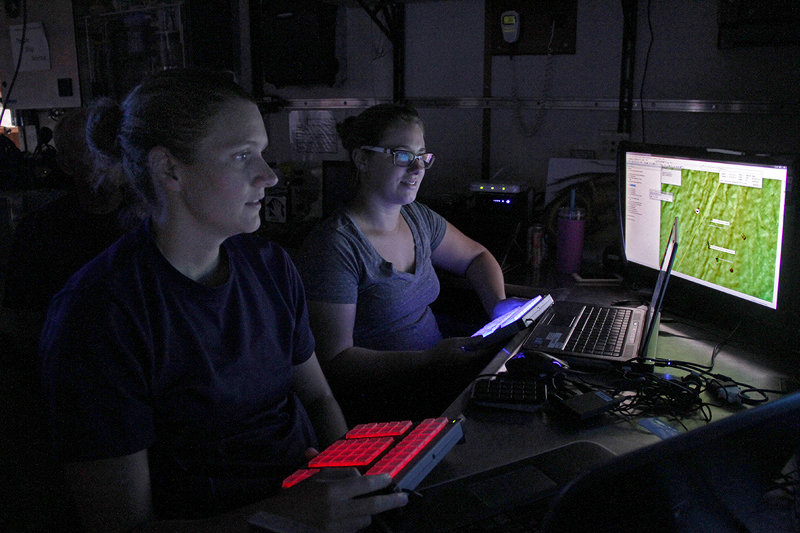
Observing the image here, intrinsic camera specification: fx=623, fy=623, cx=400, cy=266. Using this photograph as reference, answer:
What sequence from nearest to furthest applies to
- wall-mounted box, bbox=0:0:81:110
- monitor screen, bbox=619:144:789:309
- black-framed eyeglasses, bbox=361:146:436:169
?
monitor screen, bbox=619:144:789:309 < black-framed eyeglasses, bbox=361:146:436:169 < wall-mounted box, bbox=0:0:81:110

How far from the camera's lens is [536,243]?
2.16 m

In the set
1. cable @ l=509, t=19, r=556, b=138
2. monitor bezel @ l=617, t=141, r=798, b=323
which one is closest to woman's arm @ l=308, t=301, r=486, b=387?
monitor bezel @ l=617, t=141, r=798, b=323

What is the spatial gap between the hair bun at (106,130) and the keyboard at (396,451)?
64 cm

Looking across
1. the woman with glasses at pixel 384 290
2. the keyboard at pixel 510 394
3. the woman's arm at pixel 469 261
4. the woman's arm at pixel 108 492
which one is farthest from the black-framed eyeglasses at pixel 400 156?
the woman's arm at pixel 108 492

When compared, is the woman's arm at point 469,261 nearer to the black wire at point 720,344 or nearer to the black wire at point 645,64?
the black wire at point 720,344

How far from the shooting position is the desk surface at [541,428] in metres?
0.92

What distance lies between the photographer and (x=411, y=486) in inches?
30.6

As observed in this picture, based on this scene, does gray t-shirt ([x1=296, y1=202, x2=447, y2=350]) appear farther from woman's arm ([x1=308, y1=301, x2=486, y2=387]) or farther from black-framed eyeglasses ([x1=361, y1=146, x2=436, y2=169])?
black-framed eyeglasses ([x1=361, y1=146, x2=436, y2=169])

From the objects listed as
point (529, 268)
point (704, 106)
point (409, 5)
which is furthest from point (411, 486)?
point (409, 5)

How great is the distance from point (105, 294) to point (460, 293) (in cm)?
158

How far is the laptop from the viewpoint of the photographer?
4.16ft

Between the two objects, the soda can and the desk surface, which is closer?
the desk surface

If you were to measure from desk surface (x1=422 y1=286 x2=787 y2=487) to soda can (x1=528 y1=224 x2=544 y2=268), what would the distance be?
2.70 ft

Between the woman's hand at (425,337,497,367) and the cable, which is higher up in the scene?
the cable
